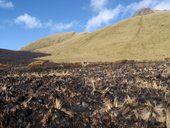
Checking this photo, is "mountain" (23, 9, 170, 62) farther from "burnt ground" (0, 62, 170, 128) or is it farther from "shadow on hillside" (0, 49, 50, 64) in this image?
"burnt ground" (0, 62, 170, 128)

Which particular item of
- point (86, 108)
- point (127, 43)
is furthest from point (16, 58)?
point (86, 108)

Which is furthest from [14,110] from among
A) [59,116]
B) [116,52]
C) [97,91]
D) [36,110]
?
[116,52]

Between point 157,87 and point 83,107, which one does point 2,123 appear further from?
point 157,87

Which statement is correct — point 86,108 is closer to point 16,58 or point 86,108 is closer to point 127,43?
point 16,58

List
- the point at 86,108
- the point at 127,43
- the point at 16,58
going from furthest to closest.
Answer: the point at 127,43 → the point at 16,58 → the point at 86,108

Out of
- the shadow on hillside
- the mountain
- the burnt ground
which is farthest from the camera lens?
the mountain

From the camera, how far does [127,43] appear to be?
322 feet

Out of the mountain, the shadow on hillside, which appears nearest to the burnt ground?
the shadow on hillside

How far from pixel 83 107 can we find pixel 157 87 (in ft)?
19.2

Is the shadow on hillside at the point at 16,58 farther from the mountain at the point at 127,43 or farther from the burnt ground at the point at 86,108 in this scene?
the burnt ground at the point at 86,108

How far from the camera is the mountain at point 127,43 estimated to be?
3184 inches

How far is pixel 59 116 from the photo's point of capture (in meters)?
12.6

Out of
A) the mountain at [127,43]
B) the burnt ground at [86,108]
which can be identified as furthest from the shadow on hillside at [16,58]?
the burnt ground at [86,108]

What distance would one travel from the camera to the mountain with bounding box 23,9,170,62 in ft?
265
